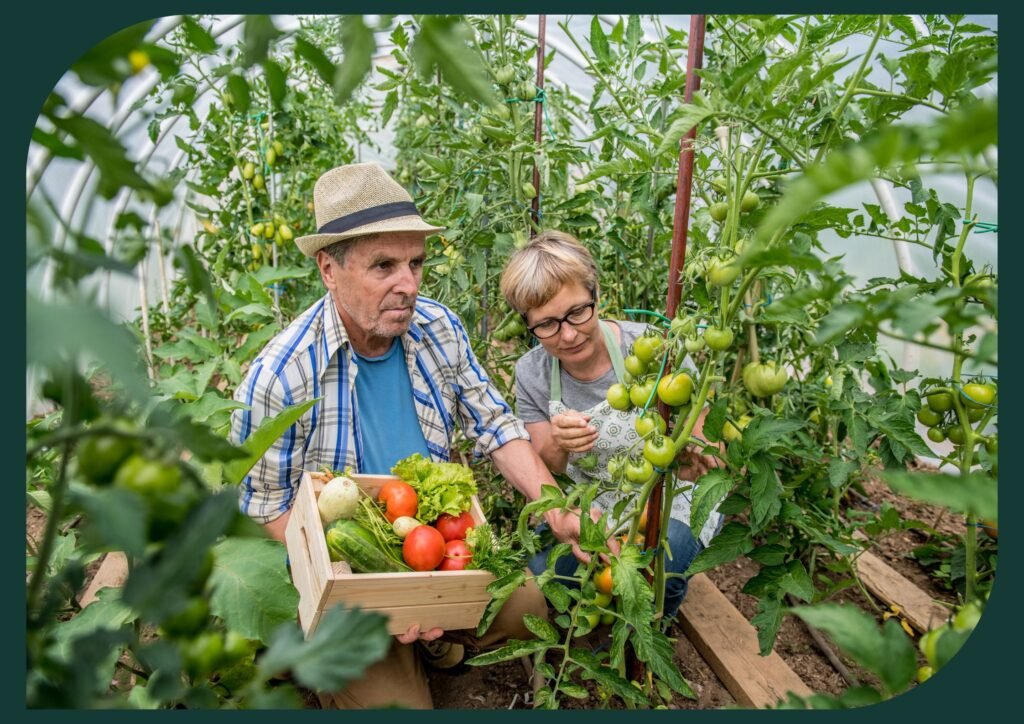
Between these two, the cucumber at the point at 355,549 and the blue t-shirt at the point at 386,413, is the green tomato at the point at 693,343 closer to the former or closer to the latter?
the cucumber at the point at 355,549

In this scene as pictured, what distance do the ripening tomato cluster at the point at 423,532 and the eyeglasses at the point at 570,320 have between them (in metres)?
0.51

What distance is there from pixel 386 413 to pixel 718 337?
103 cm

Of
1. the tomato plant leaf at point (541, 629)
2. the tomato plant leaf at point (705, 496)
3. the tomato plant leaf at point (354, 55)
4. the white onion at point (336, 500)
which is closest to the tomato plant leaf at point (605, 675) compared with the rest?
the tomato plant leaf at point (541, 629)

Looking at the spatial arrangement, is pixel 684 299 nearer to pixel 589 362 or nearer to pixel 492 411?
pixel 589 362

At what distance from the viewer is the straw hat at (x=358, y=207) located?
1679mm

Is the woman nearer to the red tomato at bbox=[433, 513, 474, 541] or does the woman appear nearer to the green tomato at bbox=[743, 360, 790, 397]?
the red tomato at bbox=[433, 513, 474, 541]

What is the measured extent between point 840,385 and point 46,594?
50.3 inches

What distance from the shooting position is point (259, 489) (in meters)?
1.69

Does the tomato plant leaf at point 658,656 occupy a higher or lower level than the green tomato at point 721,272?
lower

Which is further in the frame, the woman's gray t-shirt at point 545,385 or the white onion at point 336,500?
the woman's gray t-shirt at point 545,385

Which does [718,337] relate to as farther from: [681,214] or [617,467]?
[617,467]

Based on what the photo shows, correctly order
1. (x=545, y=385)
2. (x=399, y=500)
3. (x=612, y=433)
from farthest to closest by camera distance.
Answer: (x=545, y=385), (x=612, y=433), (x=399, y=500)

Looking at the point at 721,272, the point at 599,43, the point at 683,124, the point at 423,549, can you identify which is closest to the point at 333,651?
the point at 683,124

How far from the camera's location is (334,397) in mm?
1769
